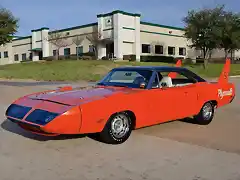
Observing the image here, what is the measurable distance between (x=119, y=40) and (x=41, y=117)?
42910mm

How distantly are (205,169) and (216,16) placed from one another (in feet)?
122

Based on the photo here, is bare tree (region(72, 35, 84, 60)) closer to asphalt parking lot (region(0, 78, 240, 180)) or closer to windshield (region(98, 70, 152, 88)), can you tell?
windshield (region(98, 70, 152, 88))

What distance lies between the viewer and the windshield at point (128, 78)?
21.0 feet

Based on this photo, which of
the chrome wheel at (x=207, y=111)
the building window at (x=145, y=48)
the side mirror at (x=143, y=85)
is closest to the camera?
the side mirror at (x=143, y=85)

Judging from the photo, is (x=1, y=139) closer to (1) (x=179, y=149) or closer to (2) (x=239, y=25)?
(1) (x=179, y=149)

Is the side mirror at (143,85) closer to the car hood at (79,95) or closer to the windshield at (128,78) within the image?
the windshield at (128,78)

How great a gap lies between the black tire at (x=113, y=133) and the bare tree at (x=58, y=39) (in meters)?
47.4

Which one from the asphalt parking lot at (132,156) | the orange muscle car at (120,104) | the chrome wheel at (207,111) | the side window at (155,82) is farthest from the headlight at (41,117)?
the chrome wheel at (207,111)

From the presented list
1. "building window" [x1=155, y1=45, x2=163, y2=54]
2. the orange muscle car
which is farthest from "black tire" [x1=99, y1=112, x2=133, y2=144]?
"building window" [x1=155, y1=45, x2=163, y2=54]

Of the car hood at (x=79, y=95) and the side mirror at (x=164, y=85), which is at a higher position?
the side mirror at (x=164, y=85)

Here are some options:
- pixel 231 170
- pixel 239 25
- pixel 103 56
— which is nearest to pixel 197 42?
pixel 239 25

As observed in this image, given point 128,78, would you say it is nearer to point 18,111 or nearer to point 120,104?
point 120,104

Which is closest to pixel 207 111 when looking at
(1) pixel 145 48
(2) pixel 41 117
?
(2) pixel 41 117

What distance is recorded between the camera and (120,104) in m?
5.50
